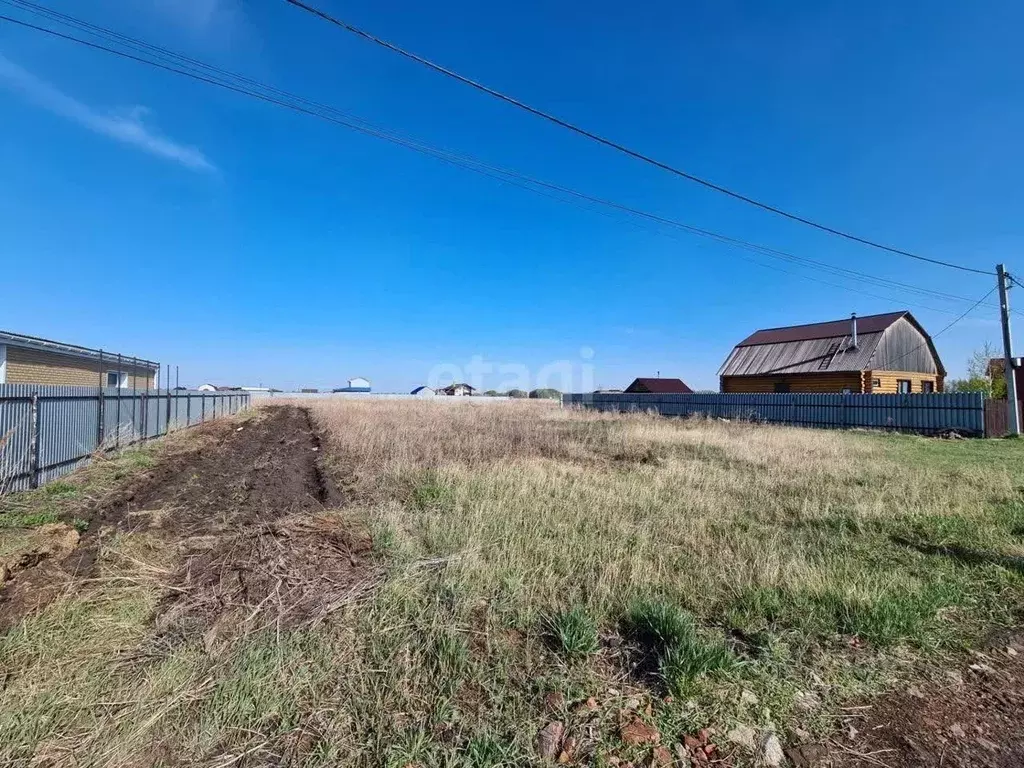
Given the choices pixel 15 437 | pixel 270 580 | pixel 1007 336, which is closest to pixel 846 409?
pixel 1007 336

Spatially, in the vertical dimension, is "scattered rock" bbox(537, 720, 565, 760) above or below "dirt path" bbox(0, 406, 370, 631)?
below

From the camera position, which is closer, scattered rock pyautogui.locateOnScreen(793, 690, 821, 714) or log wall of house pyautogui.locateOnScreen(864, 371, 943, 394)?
scattered rock pyautogui.locateOnScreen(793, 690, 821, 714)

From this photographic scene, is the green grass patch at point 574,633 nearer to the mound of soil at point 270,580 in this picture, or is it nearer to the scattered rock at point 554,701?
the scattered rock at point 554,701

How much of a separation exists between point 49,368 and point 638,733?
26183 mm

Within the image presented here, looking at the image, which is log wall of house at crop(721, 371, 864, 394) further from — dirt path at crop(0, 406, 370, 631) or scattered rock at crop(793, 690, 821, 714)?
scattered rock at crop(793, 690, 821, 714)

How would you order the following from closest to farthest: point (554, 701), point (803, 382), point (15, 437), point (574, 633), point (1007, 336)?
point (554, 701) → point (574, 633) → point (15, 437) → point (1007, 336) → point (803, 382)

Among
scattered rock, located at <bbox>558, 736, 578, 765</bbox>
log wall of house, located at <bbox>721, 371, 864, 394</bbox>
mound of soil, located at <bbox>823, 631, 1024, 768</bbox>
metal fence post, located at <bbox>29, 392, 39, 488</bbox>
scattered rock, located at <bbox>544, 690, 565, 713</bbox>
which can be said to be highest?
log wall of house, located at <bbox>721, 371, 864, 394</bbox>

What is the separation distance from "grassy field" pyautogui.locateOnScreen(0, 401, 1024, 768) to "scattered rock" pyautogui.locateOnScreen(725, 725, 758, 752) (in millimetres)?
40

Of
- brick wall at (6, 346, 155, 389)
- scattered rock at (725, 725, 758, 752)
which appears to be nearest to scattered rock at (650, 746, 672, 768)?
scattered rock at (725, 725, 758, 752)

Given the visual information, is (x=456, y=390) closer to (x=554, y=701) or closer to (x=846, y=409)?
(x=846, y=409)

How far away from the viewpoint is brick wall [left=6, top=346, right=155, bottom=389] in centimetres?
1725

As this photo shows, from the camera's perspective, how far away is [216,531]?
5699 millimetres

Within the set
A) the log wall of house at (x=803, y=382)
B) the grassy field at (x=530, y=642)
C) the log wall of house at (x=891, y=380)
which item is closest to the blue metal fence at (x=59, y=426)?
the grassy field at (x=530, y=642)

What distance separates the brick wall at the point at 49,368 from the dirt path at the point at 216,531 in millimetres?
8429
